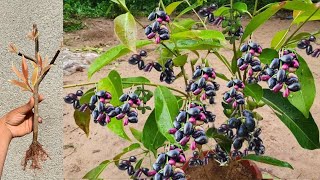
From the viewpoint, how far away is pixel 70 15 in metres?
4.91

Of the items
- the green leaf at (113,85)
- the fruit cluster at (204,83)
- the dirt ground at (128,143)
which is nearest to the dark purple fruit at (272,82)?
the fruit cluster at (204,83)

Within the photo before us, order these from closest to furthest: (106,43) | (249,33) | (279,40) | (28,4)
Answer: (249,33), (279,40), (28,4), (106,43)

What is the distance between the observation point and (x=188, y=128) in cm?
86

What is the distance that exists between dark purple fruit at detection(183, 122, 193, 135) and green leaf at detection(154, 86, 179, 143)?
105mm

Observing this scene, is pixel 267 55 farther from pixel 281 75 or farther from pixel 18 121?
pixel 18 121

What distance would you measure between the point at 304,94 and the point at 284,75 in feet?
0.71

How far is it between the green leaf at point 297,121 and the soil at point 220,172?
0.86 ft

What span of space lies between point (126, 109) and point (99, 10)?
432 centimetres

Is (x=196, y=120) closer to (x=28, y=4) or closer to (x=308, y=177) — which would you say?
(x=28, y=4)

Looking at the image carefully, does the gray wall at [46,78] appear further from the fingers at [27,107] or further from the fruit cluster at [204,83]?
the fruit cluster at [204,83]

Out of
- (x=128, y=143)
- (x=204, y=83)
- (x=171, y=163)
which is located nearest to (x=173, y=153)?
(x=171, y=163)

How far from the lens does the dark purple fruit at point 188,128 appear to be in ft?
2.80

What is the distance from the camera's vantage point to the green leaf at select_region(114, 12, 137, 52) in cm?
88

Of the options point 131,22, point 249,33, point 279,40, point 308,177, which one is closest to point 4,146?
point 131,22
